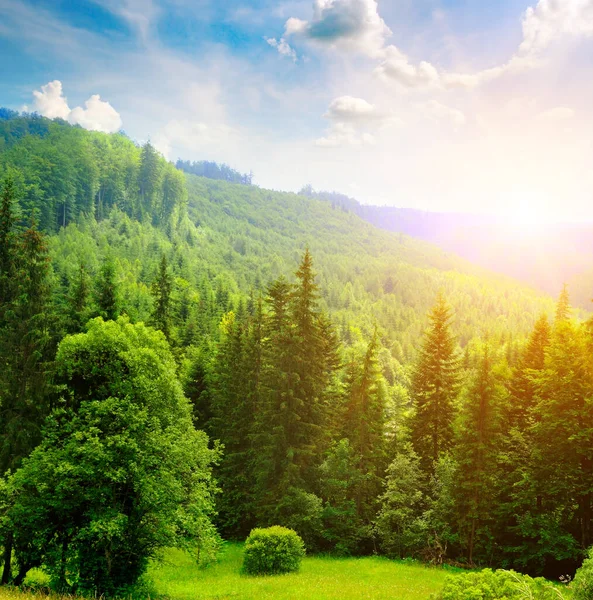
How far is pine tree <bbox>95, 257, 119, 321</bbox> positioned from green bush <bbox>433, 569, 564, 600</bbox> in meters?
22.8

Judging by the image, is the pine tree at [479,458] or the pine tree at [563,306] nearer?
the pine tree at [479,458]

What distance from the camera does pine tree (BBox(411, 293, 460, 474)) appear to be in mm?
32875

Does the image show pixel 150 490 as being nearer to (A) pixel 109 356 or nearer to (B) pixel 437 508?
(A) pixel 109 356

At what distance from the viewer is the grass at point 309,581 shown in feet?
64.0

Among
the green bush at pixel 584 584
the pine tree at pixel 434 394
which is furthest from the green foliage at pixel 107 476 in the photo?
the pine tree at pixel 434 394

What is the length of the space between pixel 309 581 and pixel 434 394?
16.4m

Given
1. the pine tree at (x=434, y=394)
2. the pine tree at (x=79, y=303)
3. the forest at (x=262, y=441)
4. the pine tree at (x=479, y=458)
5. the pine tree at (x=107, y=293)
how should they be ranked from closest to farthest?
the forest at (x=262, y=441), the pine tree at (x=79, y=303), the pine tree at (x=479, y=458), the pine tree at (x=107, y=293), the pine tree at (x=434, y=394)

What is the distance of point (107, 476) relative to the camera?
1783 cm

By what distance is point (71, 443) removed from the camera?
1830cm

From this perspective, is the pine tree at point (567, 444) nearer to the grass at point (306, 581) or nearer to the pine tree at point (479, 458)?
the pine tree at point (479, 458)

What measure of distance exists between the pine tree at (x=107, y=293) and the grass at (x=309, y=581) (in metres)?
14.4

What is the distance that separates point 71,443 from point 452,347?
2681cm

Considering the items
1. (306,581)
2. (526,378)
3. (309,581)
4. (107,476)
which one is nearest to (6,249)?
(107,476)

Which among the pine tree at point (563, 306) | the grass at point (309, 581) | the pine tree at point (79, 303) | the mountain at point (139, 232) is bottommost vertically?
the grass at point (309, 581)
